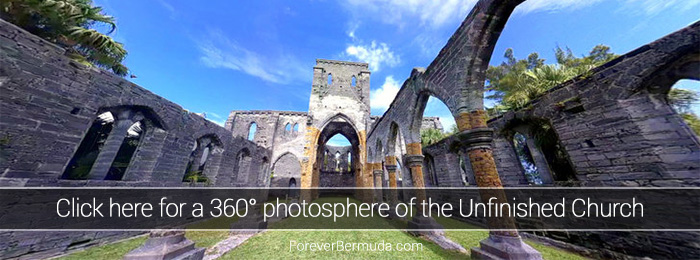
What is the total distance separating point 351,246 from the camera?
4852 mm

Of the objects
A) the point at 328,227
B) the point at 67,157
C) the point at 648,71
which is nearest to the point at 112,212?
the point at 67,157

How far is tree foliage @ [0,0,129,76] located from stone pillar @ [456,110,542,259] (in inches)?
411

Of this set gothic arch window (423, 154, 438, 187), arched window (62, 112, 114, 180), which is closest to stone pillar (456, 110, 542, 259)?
gothic arch window (423, 154, 438, 187)

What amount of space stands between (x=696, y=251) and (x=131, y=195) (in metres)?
12.0

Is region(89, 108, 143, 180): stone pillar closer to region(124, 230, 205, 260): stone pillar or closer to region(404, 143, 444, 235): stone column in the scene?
region(124, 230, 205, 260): stone pillar

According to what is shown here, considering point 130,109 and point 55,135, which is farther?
point 130,109

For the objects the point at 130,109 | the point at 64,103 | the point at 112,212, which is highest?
the point at 130,109

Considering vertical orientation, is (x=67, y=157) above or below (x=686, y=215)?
above

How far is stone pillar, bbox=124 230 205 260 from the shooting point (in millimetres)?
2916

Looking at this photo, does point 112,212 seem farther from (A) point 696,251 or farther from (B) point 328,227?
(A) point 696,251

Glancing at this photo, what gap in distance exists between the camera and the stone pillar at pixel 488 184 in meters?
3.11

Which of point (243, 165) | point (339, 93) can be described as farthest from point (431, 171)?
point (243, 165)

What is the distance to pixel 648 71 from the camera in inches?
140

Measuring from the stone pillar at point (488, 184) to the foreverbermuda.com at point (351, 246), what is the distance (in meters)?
1.53
